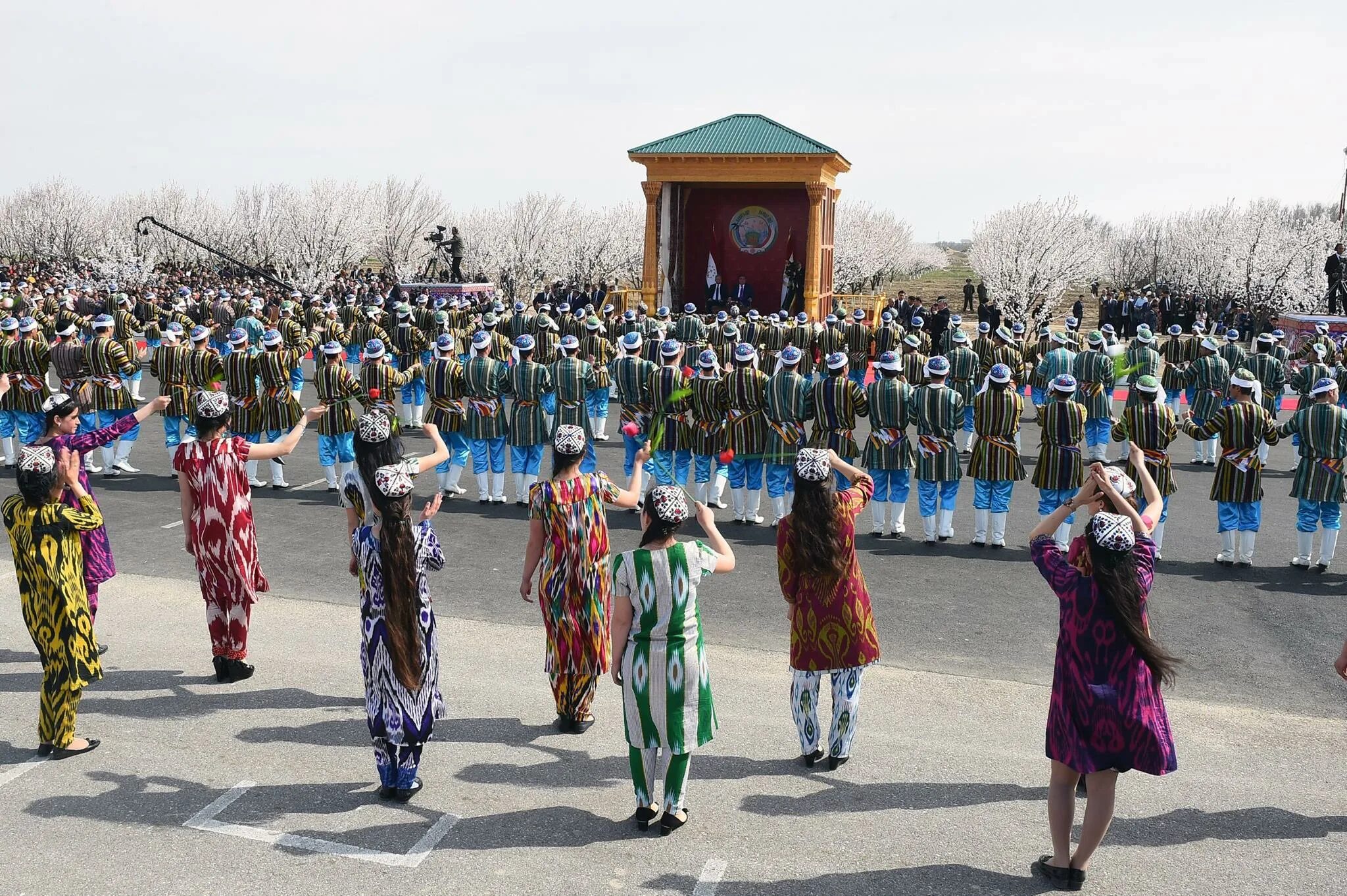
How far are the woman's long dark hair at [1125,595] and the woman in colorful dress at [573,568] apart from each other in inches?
92.9

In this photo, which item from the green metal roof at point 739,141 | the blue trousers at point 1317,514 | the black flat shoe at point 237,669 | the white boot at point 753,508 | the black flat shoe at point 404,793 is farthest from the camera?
the green metal roof at point 739,141

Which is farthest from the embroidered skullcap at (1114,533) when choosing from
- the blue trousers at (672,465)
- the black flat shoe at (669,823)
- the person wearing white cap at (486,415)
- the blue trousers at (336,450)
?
the blue trousers at (336,450)

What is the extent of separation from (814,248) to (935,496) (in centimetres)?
1904

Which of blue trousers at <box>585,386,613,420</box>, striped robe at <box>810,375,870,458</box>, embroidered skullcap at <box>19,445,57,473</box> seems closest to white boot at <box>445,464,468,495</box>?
blue trousers at <box>585,386,613,420</box>

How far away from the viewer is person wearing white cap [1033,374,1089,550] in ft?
32.6

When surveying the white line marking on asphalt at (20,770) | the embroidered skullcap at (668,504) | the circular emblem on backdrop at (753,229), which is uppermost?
Result: the circular emblem on backdrop at (753,229)

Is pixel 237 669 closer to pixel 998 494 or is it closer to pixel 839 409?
pixel 839 409

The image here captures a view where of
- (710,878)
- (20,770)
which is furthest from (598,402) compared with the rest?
(710,878)

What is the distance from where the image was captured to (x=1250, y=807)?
5.10 meters

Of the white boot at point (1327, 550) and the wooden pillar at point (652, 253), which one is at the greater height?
the wooden pillar at point (652, 253)

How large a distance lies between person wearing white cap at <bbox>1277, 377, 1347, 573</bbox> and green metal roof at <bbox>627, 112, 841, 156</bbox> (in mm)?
19956

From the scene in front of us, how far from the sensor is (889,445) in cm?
1049

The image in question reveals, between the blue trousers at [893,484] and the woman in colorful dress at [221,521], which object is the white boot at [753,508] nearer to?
the blue trousers at [893,484]

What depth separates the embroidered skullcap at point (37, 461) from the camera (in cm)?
535
